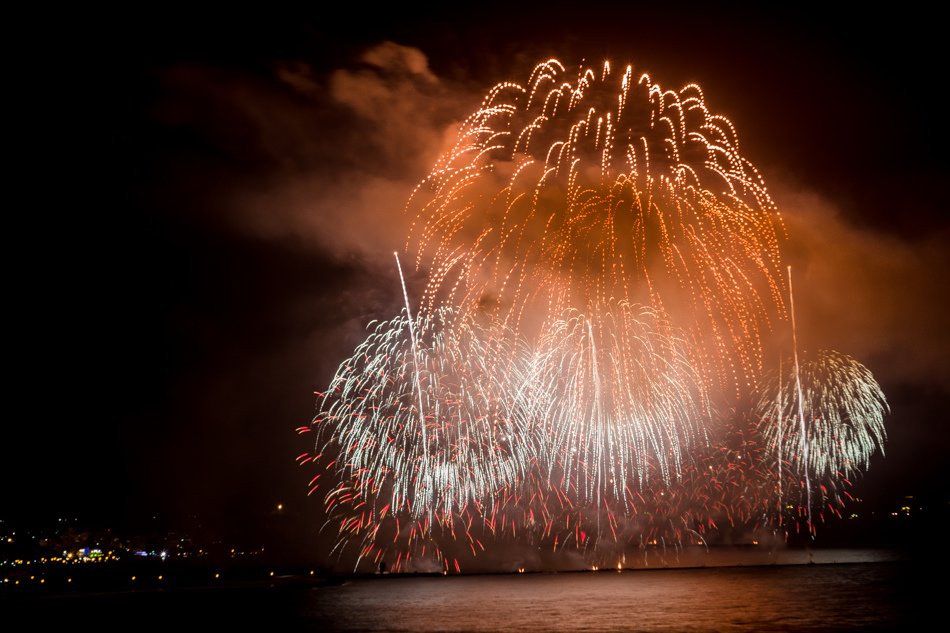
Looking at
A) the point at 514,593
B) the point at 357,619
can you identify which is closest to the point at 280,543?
the point at 514,593

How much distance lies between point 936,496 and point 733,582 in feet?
316

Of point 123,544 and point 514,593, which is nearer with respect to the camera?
point 514,593

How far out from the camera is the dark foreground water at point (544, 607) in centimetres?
2270

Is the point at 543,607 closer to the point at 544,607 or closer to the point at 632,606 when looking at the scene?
the point at 544,607

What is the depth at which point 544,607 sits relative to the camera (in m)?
29.2

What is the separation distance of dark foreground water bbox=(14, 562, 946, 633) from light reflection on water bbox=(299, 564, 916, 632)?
0.15 ft

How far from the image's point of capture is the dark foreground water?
22703 millimetres

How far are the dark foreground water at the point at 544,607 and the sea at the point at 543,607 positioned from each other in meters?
0.05

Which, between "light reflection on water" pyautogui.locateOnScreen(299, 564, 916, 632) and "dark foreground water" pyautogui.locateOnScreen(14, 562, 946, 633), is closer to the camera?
"light reflection on water" pyautogui.locateOnScreen(299, 564, 916, 632)

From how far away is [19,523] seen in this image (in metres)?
81.7

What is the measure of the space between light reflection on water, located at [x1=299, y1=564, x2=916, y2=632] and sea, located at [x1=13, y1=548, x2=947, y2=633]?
Result: 0.05m

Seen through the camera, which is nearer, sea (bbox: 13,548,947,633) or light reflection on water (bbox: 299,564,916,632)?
light reflection on water (bbox: 299,564,916,632)

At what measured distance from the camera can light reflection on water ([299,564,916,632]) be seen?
22.3 m

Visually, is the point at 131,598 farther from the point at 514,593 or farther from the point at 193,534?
the point at 193,534
